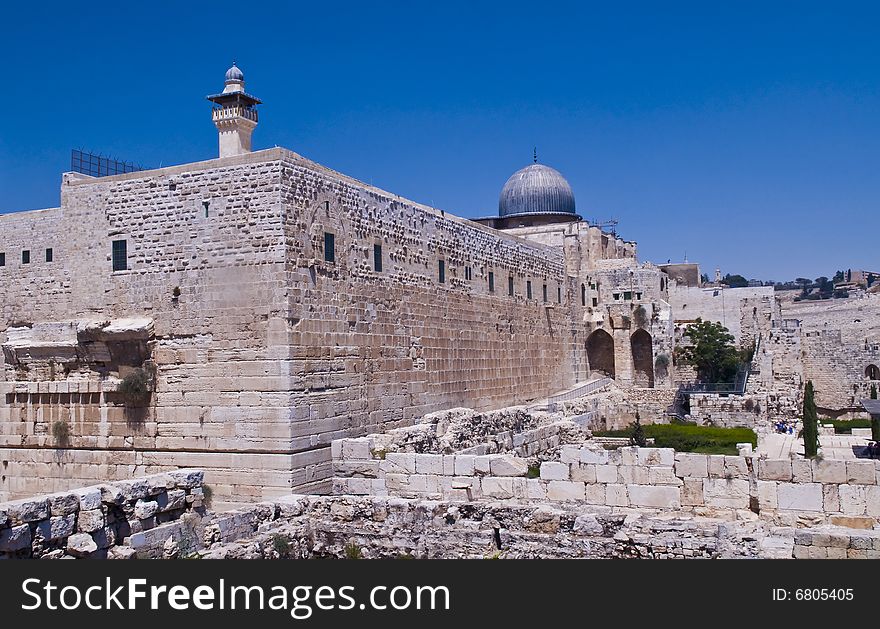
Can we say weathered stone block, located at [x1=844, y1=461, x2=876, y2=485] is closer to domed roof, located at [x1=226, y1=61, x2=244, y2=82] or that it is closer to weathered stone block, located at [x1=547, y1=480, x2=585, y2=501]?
weathered stone block, located at [x1=547, y1=480, x2=585, y2=501]

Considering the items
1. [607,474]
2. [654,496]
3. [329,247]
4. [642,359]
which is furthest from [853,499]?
[642,359]

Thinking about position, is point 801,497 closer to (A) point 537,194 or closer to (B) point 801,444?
(B) point 801,444

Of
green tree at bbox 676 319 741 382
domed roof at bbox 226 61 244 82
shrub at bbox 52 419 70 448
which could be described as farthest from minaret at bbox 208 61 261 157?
green tree at bbox 676 319 741 382

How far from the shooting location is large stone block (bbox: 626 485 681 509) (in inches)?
369

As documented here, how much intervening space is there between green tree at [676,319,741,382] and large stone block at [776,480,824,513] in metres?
20.3


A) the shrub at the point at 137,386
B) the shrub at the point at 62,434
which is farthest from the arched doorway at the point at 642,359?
the shrub at the point at 62,434

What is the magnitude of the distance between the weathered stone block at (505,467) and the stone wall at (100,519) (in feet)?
11.1

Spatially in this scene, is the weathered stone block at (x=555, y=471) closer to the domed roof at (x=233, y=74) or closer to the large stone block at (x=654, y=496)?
the large stone block at (x=654, y=496)

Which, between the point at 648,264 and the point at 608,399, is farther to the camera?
the point at 648,264

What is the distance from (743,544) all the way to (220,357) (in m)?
8.29

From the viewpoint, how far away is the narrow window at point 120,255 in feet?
45.4
